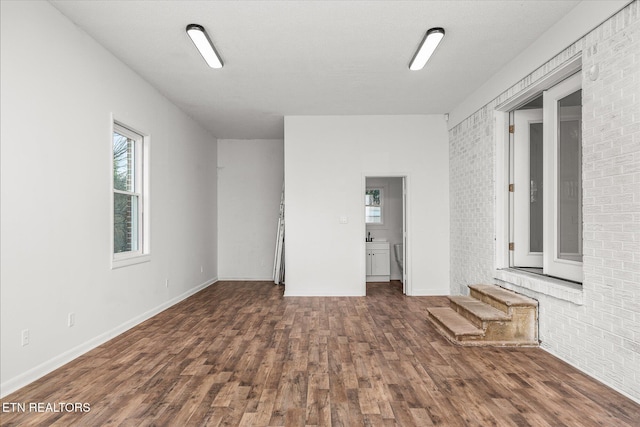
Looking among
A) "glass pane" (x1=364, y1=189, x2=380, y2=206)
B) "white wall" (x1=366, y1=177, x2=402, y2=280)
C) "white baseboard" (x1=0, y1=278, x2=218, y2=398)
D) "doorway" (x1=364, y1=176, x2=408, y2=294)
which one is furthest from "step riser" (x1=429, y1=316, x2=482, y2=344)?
"glass pane" (x1=364, y1=189, x2=380, y2=206)

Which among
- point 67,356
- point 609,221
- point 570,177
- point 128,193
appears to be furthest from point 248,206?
point 609,221

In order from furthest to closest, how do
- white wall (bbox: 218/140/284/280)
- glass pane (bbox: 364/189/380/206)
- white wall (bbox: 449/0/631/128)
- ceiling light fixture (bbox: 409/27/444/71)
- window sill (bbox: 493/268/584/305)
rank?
white wall (bbox: 218/140/284/280)
glass pane (bbox: 364/189/380/206)
ceiling light fixture (bbox: 409/27/444/71)
window sill (bbox: 493/268/584/305)
white wall (bbox: 449/0/631/128)

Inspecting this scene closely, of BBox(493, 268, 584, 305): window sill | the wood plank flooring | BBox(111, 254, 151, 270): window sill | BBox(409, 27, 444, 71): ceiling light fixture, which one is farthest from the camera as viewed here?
BBox(111, 254, 151, 270): window sill

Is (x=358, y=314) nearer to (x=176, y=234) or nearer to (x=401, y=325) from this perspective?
(x=401, y=325)

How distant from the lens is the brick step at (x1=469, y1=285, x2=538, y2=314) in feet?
12.8

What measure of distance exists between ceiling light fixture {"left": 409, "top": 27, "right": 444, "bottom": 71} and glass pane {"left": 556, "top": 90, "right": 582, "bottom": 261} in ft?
4.37

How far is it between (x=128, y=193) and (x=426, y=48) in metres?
3.69

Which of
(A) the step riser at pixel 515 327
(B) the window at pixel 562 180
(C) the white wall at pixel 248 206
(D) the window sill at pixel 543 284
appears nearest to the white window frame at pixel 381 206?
(C) the white wall at pixel 248 206

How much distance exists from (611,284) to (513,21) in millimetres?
2380

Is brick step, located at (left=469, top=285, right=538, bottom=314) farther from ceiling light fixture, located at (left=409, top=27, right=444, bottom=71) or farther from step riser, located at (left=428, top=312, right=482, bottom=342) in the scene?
ceiling light fixture, located at (left=409, top=27, right=444, bottom=71)

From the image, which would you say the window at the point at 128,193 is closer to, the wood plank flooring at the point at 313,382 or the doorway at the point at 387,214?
the wood plank flooring at the point at 313,382

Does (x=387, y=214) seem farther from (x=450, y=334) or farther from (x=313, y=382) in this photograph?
(x=313, y=382)

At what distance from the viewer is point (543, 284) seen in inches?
148

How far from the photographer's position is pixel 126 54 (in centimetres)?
427
